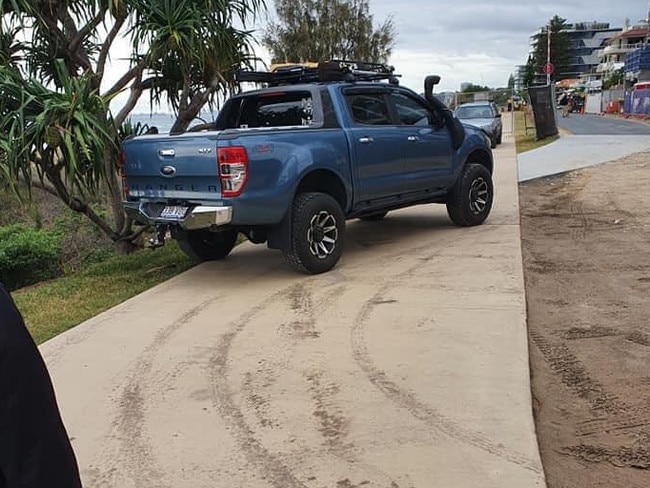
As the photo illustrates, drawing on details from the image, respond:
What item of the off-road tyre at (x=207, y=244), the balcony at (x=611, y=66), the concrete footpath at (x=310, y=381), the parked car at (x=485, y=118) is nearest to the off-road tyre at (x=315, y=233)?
the concrete footpath at (x=310, y=381)

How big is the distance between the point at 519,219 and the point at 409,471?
22.7 feet

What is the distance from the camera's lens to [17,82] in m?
6.60

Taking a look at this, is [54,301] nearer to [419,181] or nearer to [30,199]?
[30,199]

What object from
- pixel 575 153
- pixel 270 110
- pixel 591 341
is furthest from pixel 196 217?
pixel 575 153

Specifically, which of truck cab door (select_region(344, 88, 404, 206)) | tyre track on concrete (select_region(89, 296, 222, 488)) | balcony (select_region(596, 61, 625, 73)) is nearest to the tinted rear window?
truck cab door (select_region(344, 88, 404, 206))

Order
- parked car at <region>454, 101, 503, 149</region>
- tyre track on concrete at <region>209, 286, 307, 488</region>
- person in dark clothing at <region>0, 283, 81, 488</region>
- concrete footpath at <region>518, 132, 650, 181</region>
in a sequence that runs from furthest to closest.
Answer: parked car at <region>454, 101, 503, 149</region> < concrete footpath at <region>518, 132, 650, 181</region> < tyre track on concrete at <region>209, 286, 307, 488</region> < person in dark clothing at <region>0, 283, 81, 488</region>

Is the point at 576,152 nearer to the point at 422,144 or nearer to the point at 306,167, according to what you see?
the point at 422,144

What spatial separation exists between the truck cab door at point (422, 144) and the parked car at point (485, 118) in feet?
44.4

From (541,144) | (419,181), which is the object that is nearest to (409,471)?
(419,181)

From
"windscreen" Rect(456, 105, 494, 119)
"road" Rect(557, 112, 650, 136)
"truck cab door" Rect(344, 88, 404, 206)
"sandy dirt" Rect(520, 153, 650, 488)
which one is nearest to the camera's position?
"sandy dirt" Rect(520, 153, 650, 488)

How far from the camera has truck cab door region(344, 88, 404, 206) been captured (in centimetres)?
720

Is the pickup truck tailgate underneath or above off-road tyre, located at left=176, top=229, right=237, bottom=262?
above

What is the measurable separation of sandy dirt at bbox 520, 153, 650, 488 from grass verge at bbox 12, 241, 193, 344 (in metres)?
3.70

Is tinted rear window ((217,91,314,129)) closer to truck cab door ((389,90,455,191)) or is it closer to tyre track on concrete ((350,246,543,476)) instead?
truck cab door ((389,90,455,191))
